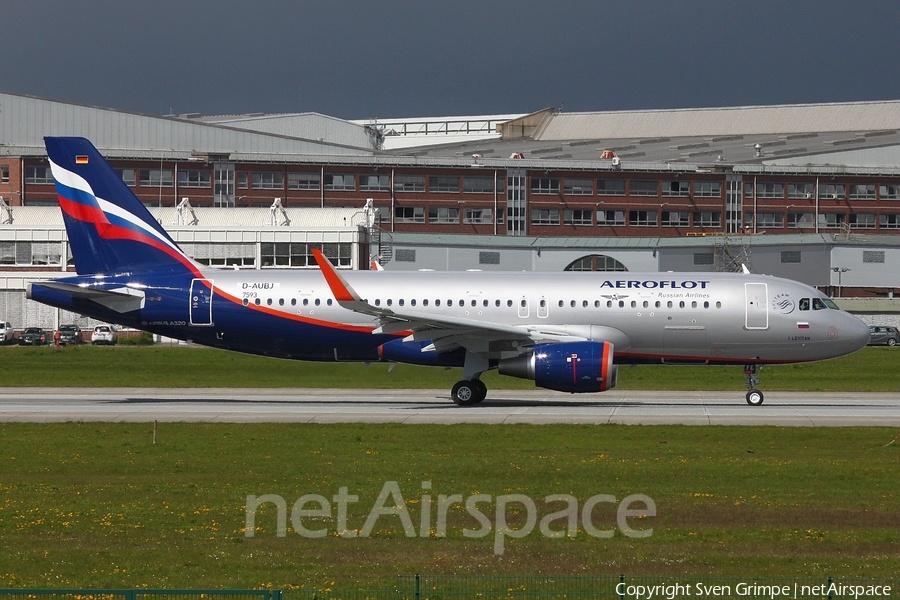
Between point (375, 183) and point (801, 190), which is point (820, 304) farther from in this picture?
point (801, 190)

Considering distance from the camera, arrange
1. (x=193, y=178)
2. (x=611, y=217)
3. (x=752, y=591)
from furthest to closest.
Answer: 1. (x=611, y=217)
2. (x=193, y=178)
3. (x=752, y=591)

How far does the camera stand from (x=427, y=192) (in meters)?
Answer: 110

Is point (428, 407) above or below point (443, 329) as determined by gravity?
below

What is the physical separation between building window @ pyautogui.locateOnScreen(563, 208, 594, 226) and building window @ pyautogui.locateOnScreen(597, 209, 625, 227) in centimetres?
89

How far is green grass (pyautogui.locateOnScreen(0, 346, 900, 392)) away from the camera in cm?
4359

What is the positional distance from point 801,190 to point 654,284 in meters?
81.9

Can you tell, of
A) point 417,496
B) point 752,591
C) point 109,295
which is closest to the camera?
point 752,591

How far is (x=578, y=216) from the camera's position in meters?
112

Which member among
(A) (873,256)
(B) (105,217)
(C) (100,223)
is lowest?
(C) (100,223)

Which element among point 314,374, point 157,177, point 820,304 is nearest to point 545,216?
point 157,177

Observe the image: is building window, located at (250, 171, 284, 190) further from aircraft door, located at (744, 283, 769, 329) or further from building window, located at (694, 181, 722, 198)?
aircraft door, located at (744, 283, 769, 329)

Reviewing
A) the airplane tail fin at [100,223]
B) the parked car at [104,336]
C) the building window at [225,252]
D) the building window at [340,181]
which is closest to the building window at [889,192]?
the building window at [340,181]

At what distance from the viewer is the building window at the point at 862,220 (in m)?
114

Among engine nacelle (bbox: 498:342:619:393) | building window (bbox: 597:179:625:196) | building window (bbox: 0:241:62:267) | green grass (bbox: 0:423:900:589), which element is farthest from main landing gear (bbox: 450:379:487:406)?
building window (bbox: 597:179:625:196)
